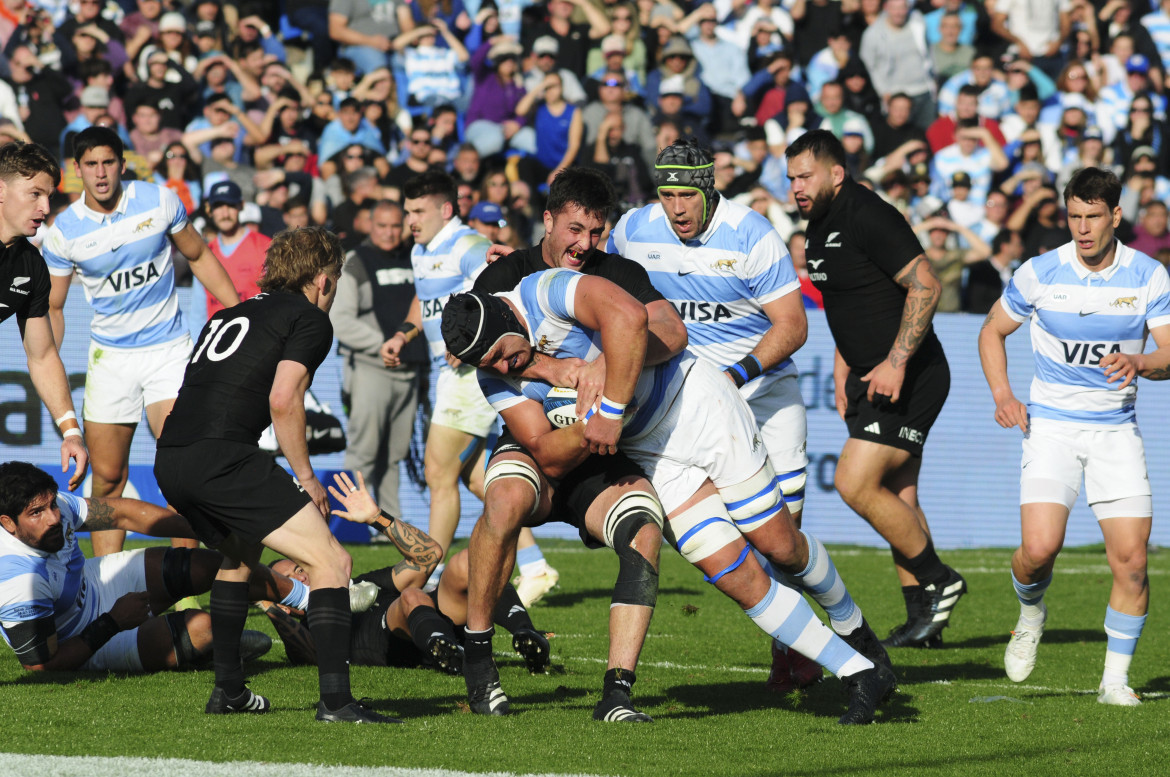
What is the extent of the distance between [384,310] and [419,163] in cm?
334

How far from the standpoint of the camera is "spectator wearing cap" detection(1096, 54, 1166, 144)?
19.5 metres

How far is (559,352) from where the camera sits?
5605mm

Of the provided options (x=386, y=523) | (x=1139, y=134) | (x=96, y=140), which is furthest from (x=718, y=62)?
(x=386, y=523)

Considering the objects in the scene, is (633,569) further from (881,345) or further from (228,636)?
(881,345)

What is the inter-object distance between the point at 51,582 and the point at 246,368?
1.74 metres

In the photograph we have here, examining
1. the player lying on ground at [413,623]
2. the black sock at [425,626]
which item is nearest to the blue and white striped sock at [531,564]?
the player lying on ground at [413,623]

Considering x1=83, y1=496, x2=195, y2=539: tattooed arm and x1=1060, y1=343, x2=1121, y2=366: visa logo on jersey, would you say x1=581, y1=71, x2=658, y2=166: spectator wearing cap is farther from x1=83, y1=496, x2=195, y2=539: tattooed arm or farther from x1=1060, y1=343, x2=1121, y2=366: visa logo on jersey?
x1=83, y1=496, x2=195, y2=539: tattooed arm

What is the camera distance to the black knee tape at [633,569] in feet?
18.3

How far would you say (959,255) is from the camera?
1522 cm

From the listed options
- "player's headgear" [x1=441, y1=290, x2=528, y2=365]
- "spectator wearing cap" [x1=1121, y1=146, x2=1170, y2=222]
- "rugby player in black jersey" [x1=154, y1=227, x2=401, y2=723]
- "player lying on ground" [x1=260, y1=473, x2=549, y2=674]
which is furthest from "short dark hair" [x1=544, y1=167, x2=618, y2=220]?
"spectator wearing cap" [x1=1121, y1=146, x2=1170, y2=222]

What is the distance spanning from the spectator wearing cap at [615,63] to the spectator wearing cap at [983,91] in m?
4.24

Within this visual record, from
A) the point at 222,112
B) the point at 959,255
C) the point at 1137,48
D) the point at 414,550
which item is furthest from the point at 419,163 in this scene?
the point at 1137,48

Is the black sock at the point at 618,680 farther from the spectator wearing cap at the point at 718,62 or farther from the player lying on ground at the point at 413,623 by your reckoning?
the spectator wearing cap at the point at 718,62

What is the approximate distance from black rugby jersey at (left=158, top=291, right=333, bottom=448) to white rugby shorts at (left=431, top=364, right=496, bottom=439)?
12.3ft
